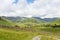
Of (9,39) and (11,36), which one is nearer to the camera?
(9,39)

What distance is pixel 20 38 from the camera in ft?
288

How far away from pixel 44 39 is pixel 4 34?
29.1 metres

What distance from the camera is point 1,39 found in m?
83.5

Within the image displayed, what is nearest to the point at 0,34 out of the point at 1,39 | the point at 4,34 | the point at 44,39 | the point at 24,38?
the point at 4,34

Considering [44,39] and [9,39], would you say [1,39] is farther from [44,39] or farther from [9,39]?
[44,39]

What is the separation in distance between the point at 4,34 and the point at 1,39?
9198 millimetres

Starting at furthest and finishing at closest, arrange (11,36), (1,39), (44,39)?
(11,36) → (1,39) → (44,39)

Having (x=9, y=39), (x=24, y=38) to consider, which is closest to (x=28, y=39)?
(x=24, y=38)

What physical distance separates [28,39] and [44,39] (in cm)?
1254

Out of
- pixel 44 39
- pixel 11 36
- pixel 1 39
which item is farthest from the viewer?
pixel 11 36

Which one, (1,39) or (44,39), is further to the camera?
(1,39)

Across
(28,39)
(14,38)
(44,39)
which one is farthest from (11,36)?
(44,39)

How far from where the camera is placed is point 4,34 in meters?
92.5

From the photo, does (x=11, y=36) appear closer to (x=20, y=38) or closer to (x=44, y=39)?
(x=20, y=38)
